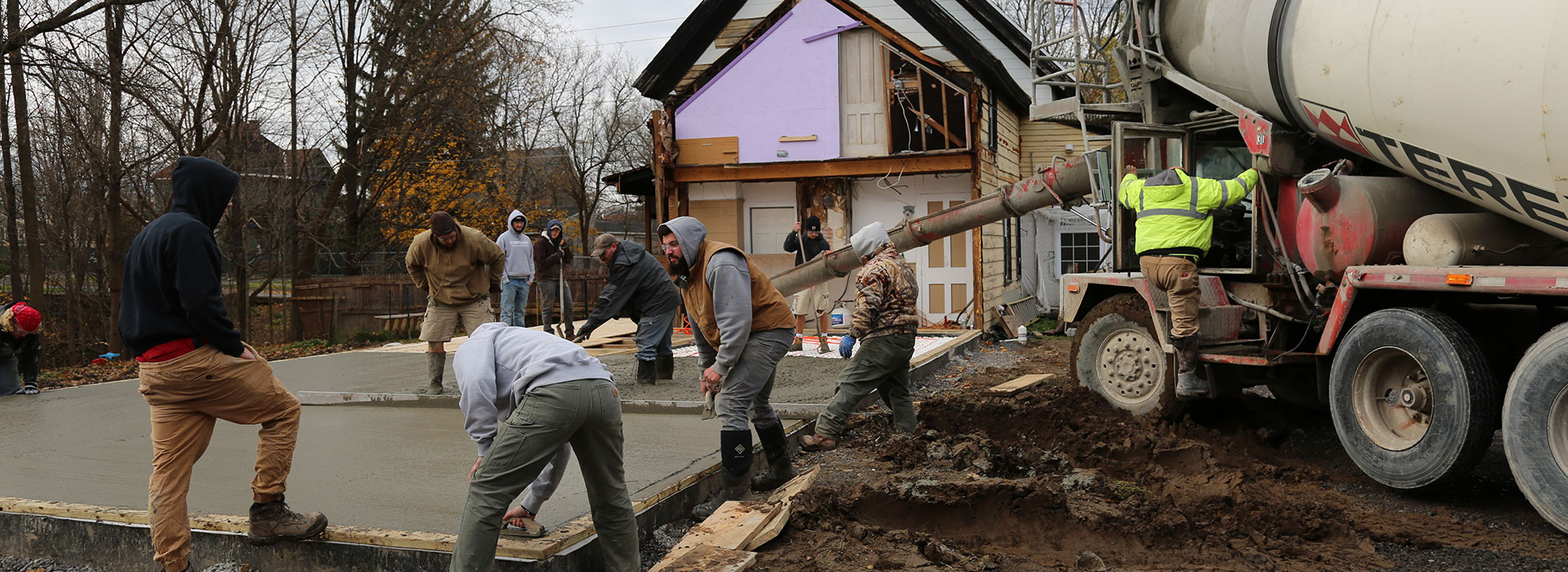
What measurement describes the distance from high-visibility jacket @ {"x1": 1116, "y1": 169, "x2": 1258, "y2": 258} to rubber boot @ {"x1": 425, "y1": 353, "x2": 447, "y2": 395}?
534cm

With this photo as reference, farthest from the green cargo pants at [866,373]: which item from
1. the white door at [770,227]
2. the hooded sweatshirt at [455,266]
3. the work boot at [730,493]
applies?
the white door at [770,227]

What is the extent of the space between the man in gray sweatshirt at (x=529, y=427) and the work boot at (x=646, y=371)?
472 cm

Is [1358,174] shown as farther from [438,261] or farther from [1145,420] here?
[438,261]

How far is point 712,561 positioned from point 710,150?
1154cm

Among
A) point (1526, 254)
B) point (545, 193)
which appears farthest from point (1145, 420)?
point (545, 193)

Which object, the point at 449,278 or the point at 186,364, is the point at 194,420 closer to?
the point at 186,364

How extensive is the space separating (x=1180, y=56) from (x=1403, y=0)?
90.4 inches

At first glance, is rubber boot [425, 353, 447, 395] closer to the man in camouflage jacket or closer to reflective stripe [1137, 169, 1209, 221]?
the man in camouflage jacket

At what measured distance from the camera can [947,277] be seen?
48.5 feet

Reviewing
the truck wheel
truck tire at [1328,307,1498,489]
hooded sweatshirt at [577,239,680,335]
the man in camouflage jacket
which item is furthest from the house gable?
truck tire at [1328,307,1498,489]

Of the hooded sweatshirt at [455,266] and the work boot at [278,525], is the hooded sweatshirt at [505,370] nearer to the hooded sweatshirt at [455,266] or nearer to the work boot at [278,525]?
the work boot at [278,525]

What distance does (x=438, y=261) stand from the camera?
7684 millimetres

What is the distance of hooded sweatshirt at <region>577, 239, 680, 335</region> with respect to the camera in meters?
8.11

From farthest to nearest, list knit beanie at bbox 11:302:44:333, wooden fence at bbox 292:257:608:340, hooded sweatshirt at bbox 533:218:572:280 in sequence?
wooden fence at bbox 292:257:608:340
hooded sweatshirt at bbox 533:218:572:280
knit beanie at bbox 11:302:44:333
